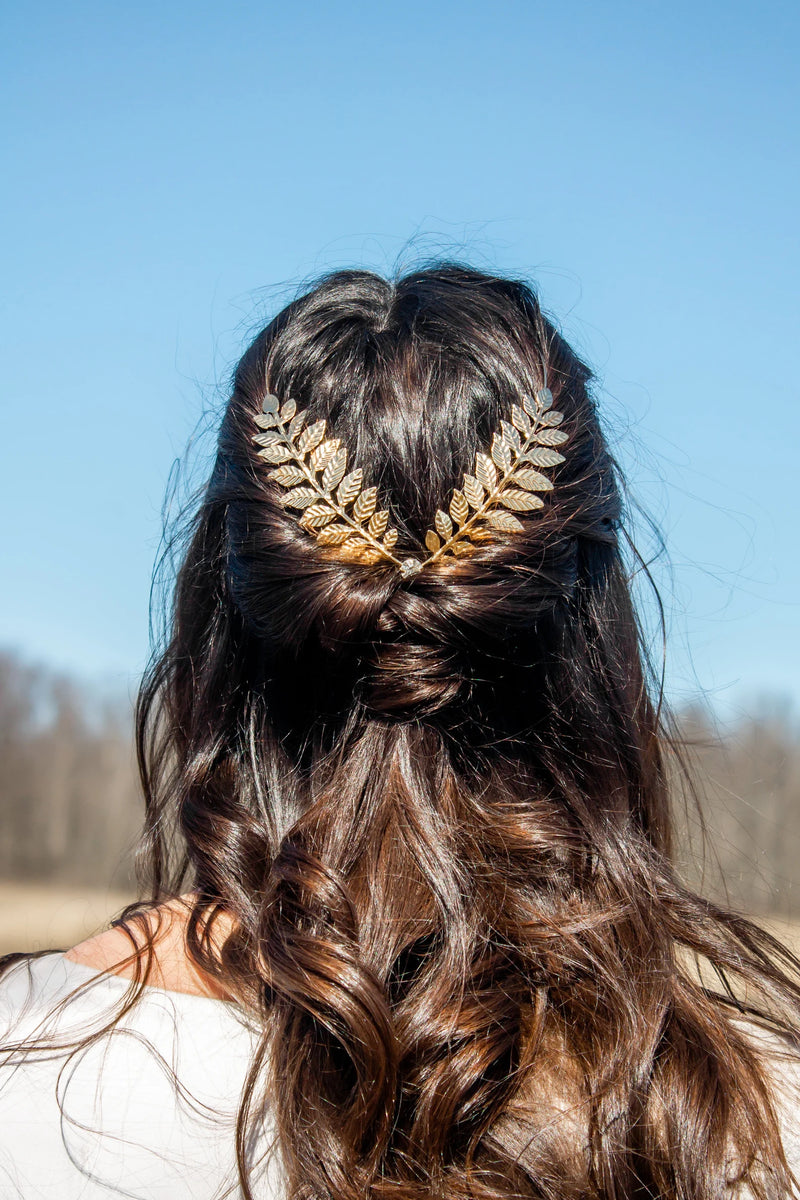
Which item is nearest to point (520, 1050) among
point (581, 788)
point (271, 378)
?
point (581, 788)

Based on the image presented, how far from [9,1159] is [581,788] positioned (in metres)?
0.77

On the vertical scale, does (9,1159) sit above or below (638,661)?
below

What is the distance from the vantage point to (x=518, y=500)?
3.69 ft

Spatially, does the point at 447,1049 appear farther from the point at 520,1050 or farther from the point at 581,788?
the point at 581,788

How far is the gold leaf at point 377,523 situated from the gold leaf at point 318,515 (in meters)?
0.05

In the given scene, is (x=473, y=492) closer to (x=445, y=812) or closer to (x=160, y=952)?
(x=445, y=812)

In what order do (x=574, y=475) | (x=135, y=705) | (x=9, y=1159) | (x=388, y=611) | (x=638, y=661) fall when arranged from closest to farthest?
(x=9, y=1159), (x=388, y=611), (x=574, y=475), (x=638, y=661), (x=135, y=705)

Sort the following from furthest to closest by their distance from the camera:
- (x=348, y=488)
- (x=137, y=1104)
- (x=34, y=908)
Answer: (x=34, y=908) < (x=348, y=488) < (x=137, y=1104)

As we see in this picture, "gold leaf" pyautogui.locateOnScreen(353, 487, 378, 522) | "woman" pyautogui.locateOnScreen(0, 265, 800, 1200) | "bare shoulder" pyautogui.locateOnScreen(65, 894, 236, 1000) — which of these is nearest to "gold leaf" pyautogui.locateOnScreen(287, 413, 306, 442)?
"woman" pyautogui.locateOnScreen(0, 265, 800, 1200)

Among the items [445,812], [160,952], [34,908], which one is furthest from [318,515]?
[34,908]

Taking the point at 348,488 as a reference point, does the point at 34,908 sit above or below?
below

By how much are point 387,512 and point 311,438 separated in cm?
13

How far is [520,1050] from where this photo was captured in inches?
40.4

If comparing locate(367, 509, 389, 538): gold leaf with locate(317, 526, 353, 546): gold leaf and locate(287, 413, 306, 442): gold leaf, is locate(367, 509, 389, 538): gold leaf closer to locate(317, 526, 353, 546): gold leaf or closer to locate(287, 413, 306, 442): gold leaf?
locate(317, 526, 353, 546): gold leaf
